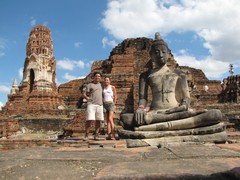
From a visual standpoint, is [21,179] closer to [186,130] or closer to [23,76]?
[186,130]

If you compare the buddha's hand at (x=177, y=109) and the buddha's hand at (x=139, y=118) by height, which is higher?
the buddha's hand at (x=177, y=109)

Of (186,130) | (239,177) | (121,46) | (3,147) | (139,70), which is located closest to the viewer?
(239,177)

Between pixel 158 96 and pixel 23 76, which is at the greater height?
pixel 23 76

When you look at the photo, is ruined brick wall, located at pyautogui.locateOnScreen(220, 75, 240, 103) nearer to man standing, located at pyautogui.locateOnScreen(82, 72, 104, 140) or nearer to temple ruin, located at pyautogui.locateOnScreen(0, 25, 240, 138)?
temple ruin, located at pyautogui.locateOnScreen(0, 25, 240, 138)

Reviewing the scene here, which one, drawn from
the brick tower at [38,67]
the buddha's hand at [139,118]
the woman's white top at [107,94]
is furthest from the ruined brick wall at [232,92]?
the buddha's hand at [139,118]

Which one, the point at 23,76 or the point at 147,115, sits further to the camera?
the point at 23,76

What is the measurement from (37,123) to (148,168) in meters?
15.2

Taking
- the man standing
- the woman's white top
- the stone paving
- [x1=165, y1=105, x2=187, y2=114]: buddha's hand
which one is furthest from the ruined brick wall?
the stone paving

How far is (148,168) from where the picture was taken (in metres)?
2.21

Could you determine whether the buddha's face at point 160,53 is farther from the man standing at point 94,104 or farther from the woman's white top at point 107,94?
the man standing at point 94,104

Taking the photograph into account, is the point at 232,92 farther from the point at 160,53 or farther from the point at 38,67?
the point at 160,53

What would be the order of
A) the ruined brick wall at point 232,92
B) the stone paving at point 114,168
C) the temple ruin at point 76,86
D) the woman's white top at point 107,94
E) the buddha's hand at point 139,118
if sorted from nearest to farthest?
the stone paving at point 114,168
the buddha's hand at point 139,118
the woman's white top at point 107,94
the temple ruin at point 76,86
the ruined brick wall at point 232,92

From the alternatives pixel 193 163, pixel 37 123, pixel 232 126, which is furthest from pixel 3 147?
pixel 37 123

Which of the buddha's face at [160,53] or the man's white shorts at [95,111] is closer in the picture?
the buddha's face at [160,53]
